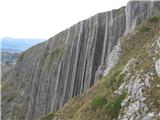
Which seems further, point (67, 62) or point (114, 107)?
point (67, 62)

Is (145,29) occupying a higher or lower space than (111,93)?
higher

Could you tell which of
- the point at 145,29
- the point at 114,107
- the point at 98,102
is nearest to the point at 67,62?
the point at 145,29

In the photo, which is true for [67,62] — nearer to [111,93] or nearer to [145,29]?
[145,29]

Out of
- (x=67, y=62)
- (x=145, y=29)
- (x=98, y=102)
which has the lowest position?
(x=98, y=102)

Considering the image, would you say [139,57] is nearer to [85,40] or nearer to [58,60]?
[85,40]

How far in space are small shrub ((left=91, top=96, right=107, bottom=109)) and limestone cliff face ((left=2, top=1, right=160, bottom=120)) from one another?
85.7ft

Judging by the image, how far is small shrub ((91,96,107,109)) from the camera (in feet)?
106

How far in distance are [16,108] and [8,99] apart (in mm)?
7166

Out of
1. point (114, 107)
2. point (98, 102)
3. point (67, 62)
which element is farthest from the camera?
point (67, 62)

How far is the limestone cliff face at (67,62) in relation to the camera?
72.9 m

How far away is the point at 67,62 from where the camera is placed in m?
87.1

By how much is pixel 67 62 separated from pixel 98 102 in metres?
54.6

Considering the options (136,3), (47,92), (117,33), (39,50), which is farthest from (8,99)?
(136,3)

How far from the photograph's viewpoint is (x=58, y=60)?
9344 centimetres
